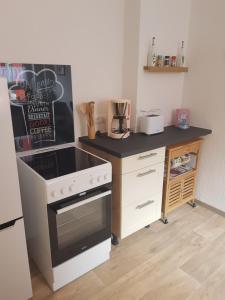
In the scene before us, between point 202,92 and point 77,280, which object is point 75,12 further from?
point 77,280

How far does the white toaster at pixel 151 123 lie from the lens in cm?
221

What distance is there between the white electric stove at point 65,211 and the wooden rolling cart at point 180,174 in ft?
2.48

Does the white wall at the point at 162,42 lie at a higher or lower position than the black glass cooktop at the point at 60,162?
higher

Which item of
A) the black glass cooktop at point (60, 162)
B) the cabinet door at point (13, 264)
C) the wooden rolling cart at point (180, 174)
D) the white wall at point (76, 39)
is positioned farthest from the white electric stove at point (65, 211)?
the wooden rolling cart at point (180, 174)

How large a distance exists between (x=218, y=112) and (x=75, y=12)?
1607mm

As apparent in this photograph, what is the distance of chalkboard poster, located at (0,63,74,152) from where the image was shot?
171 centimetres

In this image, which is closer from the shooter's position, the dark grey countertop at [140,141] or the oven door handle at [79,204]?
the oven door handle at [79,204]

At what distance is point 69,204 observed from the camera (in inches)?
57.2

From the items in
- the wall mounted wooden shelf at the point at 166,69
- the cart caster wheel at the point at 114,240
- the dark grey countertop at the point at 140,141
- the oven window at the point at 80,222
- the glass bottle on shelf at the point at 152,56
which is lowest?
the cart caster wheel at the point at 114,240

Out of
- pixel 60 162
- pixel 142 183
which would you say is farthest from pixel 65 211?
pixel 142 183

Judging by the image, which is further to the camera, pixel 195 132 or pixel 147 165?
pixel 195 132

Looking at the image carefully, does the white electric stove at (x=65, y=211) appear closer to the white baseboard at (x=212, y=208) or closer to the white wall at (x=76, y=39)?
the white wall at (x=76, y=39)

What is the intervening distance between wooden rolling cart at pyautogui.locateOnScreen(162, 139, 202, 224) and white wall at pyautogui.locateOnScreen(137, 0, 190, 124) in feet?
1.53

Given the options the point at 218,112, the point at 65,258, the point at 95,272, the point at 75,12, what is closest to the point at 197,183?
the point at 218,112
